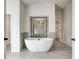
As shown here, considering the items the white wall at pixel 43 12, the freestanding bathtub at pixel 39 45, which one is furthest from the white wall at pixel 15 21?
the white wall at pixel 43 12

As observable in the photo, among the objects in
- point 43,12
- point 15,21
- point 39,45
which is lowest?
point 39,45

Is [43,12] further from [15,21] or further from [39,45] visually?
[39,45]

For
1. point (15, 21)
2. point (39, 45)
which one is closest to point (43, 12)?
point (15, 21)

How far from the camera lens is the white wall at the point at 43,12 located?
7.82 meters

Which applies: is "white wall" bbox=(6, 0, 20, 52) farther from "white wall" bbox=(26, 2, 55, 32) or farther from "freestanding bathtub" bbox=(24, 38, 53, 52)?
"white wall" bbox=(26, 2, 55, 32)

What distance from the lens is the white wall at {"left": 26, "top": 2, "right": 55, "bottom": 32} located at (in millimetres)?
7816

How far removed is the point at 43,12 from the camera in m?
7.98

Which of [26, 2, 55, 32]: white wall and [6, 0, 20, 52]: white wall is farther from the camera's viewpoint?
[26, 2, 55, 32]: white wall

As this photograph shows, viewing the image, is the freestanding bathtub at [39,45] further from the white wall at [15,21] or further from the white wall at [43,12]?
the white wall at [43,12]

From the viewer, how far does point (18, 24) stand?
6.37 m

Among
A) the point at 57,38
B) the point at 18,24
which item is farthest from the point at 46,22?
the point at 57,38

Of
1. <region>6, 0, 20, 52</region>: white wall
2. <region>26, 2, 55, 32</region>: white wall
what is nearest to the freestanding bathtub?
<region>6, 0, 20, 52</region>: white wall
